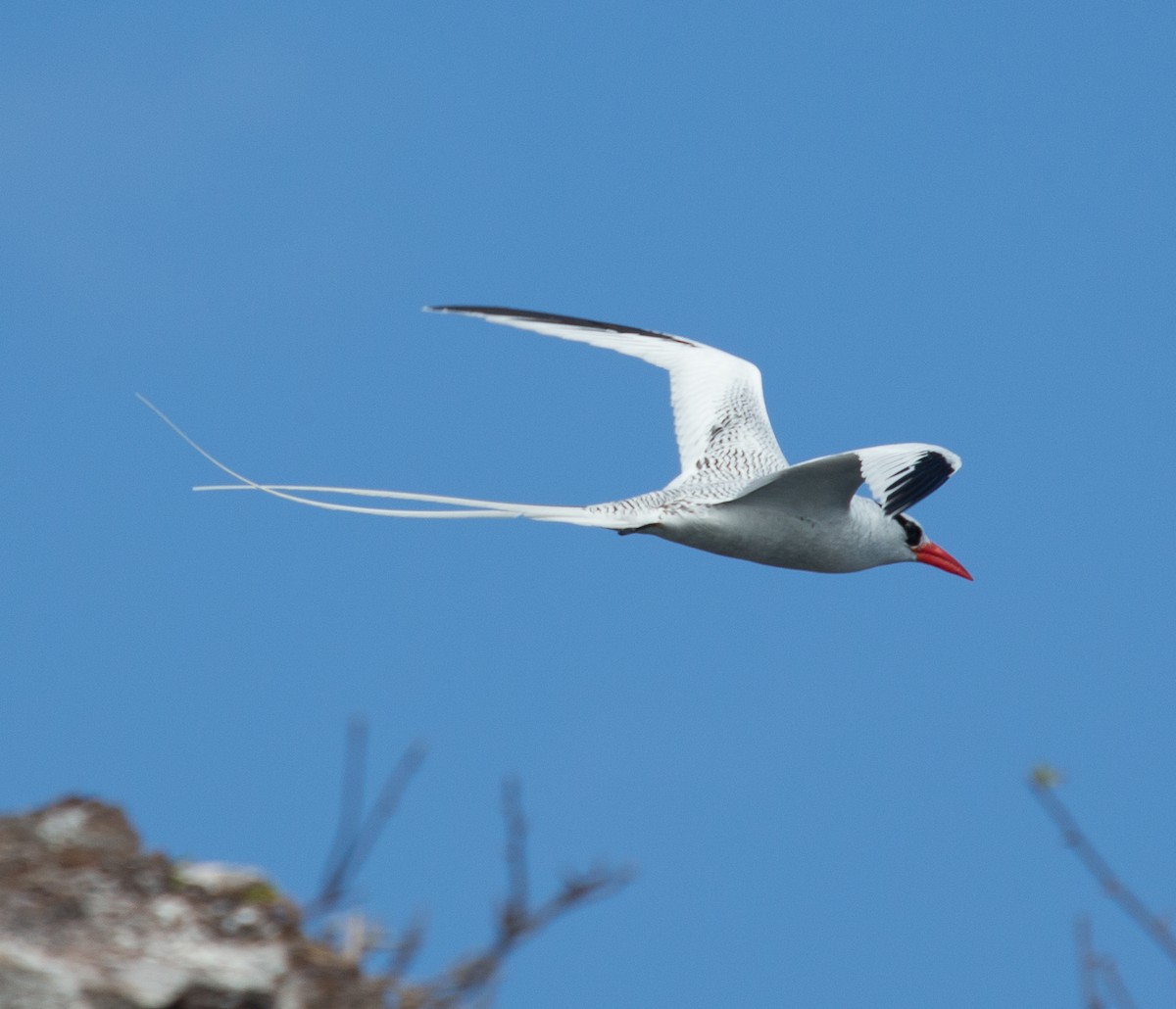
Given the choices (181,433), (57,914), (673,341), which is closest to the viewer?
(57,914)

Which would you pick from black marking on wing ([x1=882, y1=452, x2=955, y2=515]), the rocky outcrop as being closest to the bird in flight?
black marking on wing ([x1=882, y1=452, x2=955, y2=515])

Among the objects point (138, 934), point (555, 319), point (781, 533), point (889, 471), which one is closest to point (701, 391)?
point (555, 319)

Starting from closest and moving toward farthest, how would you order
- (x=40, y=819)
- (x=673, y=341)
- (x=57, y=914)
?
(x=57, y=914)
(x=40, y=819)
(x=673, y=341)

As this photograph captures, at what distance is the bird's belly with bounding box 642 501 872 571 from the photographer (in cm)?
987

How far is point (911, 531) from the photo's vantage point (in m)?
12.0

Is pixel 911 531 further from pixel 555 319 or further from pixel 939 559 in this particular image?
pixel 555 319

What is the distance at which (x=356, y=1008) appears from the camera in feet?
17.4

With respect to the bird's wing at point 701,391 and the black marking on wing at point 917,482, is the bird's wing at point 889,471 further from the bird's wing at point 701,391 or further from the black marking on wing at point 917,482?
the bird's wing at point 701,391

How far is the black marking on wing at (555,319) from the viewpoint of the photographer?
469 inches

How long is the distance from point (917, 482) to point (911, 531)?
3247 mm

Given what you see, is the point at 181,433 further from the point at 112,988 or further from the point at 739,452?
the point at 739,452

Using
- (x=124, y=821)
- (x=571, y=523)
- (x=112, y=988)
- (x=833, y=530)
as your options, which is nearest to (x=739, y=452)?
(x=833, y=530)

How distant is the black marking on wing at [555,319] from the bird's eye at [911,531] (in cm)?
289

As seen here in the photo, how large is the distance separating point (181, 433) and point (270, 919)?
2.70 metres
